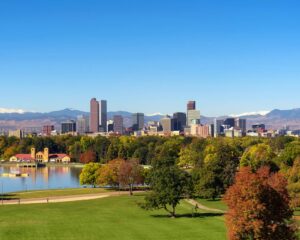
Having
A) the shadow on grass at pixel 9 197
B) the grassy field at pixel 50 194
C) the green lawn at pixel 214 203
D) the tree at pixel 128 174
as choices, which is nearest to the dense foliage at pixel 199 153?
the tree at pixel 128 174

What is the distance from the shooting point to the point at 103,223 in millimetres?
46125

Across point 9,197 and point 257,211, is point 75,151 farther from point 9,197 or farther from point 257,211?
point 257,211

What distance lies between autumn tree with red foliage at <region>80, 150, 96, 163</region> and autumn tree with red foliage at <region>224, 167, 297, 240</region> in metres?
121

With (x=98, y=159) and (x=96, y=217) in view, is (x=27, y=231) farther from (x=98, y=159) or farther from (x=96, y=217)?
(x=98, y=159)

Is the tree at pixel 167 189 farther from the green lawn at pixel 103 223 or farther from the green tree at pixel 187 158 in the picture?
the green tree at pixel 187 158

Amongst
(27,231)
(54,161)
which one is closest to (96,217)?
(27,231)

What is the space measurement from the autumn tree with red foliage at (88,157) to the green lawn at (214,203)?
87.3 m

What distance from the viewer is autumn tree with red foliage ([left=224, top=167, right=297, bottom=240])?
98.4ft

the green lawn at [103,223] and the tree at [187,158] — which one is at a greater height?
the tree at [187,158]

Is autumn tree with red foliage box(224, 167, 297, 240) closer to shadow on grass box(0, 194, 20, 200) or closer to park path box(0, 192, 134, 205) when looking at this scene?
park path box(0, 192, 134, 205)

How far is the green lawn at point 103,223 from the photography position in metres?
40.4

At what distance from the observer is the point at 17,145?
17812 cm

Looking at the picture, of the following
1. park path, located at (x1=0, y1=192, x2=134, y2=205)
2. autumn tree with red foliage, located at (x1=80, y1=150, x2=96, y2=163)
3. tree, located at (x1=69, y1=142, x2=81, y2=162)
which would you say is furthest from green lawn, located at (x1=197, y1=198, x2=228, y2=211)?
tree, located at (x1=69, y1=142, x2=81, y2=162)

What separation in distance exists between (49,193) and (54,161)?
92.7 meters
